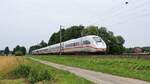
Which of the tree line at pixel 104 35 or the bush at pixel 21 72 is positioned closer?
the bush at pixel 21 72

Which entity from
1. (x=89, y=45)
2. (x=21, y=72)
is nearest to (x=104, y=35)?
(x=89, y=45)

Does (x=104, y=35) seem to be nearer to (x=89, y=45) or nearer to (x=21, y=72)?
(x=89, y=45)

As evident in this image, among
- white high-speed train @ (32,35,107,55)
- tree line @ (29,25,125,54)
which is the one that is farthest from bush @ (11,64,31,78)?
tree line @ (29,25,125,54)

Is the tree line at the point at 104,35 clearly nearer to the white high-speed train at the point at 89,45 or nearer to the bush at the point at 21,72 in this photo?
the white high-speed train at the point at 89,45

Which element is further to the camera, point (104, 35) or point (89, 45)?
point (104, 35)

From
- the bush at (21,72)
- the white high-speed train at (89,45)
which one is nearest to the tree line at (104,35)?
the white high-speed train at (89,45)

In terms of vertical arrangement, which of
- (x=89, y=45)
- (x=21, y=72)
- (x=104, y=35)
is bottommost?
(x=21, y=72)

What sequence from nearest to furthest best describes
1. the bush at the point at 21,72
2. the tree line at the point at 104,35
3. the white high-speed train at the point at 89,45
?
the bush at the point at 21,72
the white high-speed train at the point at 89,45
the tree line at the point at 104,35

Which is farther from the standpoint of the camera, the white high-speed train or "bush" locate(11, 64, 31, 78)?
the white high-speed train

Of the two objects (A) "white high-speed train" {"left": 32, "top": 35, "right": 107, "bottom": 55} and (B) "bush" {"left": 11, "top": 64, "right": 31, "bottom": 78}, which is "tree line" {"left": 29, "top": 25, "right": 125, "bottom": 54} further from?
(B) "bush" {"left": 11, "top": 64, "right": 31, "bottom": 78}

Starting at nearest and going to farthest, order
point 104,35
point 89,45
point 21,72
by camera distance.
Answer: point 21,72 < point 89,45 < point 104,35

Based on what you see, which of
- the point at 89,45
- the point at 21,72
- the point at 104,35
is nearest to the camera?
the point at 21,72

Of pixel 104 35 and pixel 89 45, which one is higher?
pixel 104 35

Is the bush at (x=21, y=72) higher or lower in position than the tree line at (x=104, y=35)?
lower
